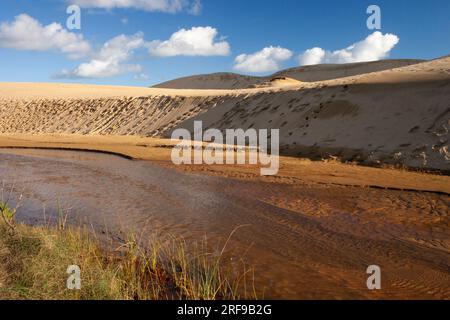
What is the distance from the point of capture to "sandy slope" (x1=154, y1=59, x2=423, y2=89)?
3381 inches

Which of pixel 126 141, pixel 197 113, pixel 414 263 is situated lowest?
pixel 414 263

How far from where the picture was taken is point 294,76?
93938mm

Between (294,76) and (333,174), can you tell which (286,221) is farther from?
Result: (294,76)

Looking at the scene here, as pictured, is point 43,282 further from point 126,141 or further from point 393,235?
point 126,141

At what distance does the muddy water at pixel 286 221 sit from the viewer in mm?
5180

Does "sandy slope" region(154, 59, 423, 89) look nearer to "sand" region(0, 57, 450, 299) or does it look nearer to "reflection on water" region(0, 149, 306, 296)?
"sand" region(0, 57, 450, 299)

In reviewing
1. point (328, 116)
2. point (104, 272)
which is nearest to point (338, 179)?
point (104, 272)

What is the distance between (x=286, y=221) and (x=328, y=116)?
1243cm

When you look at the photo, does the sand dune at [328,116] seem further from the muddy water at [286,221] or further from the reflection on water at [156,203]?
the reflection on water at [156,203]

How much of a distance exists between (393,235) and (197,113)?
22202 millimetres

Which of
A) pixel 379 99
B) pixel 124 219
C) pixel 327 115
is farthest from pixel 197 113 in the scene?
pixel 124 219

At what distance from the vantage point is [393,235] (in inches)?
268

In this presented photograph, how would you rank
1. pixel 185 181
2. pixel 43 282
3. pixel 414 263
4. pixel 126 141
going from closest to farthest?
1. pixel 43 282
2. pixel 414 263
3. pixel 185 181
4. pixel 126 141

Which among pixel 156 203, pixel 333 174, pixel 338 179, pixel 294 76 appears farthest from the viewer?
pixel 294 76
